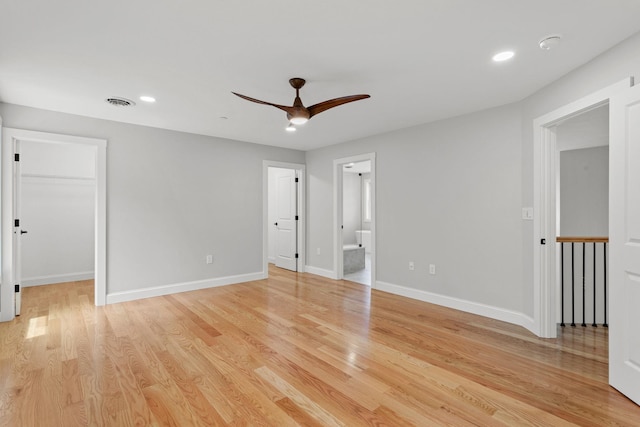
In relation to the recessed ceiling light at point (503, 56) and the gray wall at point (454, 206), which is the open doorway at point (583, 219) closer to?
the gray wall at point (454, 206)

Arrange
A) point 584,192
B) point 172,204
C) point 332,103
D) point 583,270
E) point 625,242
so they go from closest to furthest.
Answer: point 625,242, point 332,103, point 583,270, point 584,192, point 172,204

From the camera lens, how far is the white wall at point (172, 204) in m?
4.11

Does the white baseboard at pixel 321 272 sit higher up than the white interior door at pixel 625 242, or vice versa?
the white interior door at pixel 625 242

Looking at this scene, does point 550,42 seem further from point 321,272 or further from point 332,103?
point 321,272

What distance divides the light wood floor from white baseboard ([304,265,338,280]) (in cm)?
175

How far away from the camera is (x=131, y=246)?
14.0 ft

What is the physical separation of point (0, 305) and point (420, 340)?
180 inches

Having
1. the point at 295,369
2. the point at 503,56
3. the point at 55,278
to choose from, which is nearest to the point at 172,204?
the point at 55,278

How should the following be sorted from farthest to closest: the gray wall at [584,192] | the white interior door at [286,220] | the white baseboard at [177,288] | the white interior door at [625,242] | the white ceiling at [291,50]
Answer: the white interior door at [286,220]
the white baseboard at [177,288]
the gray wall at [584,192]
the white interior door at [625,242]
the white ceiling at [291,50]

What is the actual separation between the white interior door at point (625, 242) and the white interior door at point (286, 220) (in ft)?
15.7

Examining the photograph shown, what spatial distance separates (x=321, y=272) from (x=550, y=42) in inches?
184

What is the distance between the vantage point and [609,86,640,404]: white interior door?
78.3 inches

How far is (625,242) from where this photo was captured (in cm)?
207

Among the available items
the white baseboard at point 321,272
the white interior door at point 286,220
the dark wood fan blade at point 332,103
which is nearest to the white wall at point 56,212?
the white interior door at point 286,220
